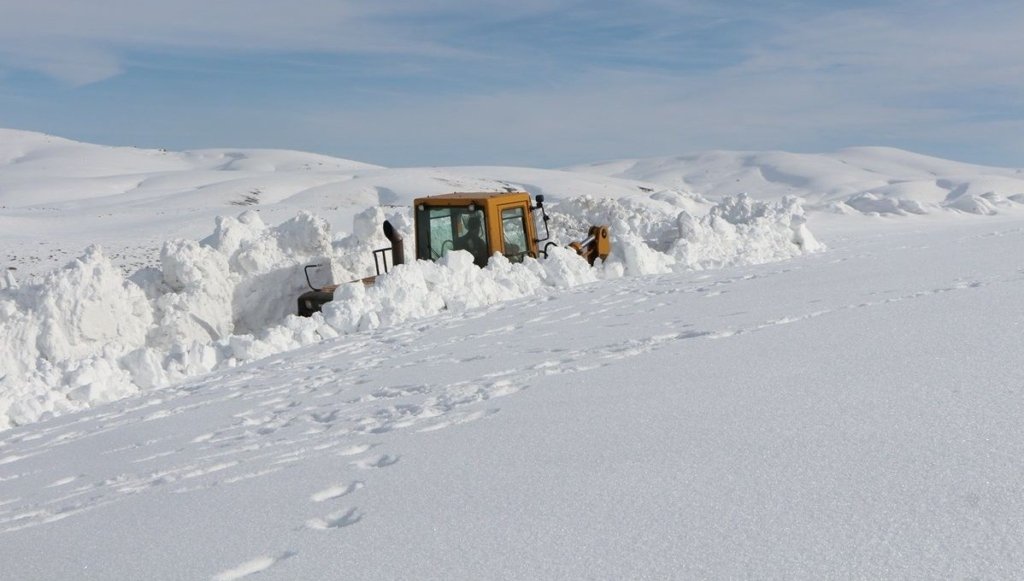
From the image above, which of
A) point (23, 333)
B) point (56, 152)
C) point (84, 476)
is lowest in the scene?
point (84, 476)

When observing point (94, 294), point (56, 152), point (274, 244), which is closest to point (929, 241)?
point (274, 244)

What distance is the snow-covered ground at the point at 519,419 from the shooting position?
103 inches

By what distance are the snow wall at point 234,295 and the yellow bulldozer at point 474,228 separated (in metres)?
0.32

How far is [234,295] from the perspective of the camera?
10383 millimetres

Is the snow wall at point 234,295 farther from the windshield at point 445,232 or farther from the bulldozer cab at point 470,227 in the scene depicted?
the windshield at point 445,232

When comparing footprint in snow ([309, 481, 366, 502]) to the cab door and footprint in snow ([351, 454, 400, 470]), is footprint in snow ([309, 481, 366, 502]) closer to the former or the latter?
footprint in snow ([351, 454, 400, 470])

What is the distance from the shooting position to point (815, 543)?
94.7 inches

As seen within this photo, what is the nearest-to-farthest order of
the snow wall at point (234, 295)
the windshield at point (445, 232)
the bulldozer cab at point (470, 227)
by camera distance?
the snow wall at point (234, 295) → the bulldozer cab at point (470, 227) → the windshield at point (445, 232)

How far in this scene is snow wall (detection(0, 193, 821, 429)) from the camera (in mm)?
7234

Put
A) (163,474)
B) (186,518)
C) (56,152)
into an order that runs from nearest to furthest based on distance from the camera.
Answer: (186,518)
(163,474)
(56,152)

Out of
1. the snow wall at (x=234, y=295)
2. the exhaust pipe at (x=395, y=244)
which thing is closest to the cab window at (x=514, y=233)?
the snow wall at (x=234, y=295)

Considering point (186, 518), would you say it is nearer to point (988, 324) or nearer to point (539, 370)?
point (539, 370)

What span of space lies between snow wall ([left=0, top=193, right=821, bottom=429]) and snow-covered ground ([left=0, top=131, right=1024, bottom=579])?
3 centimetres

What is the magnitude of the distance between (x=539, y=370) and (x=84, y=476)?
252cm
